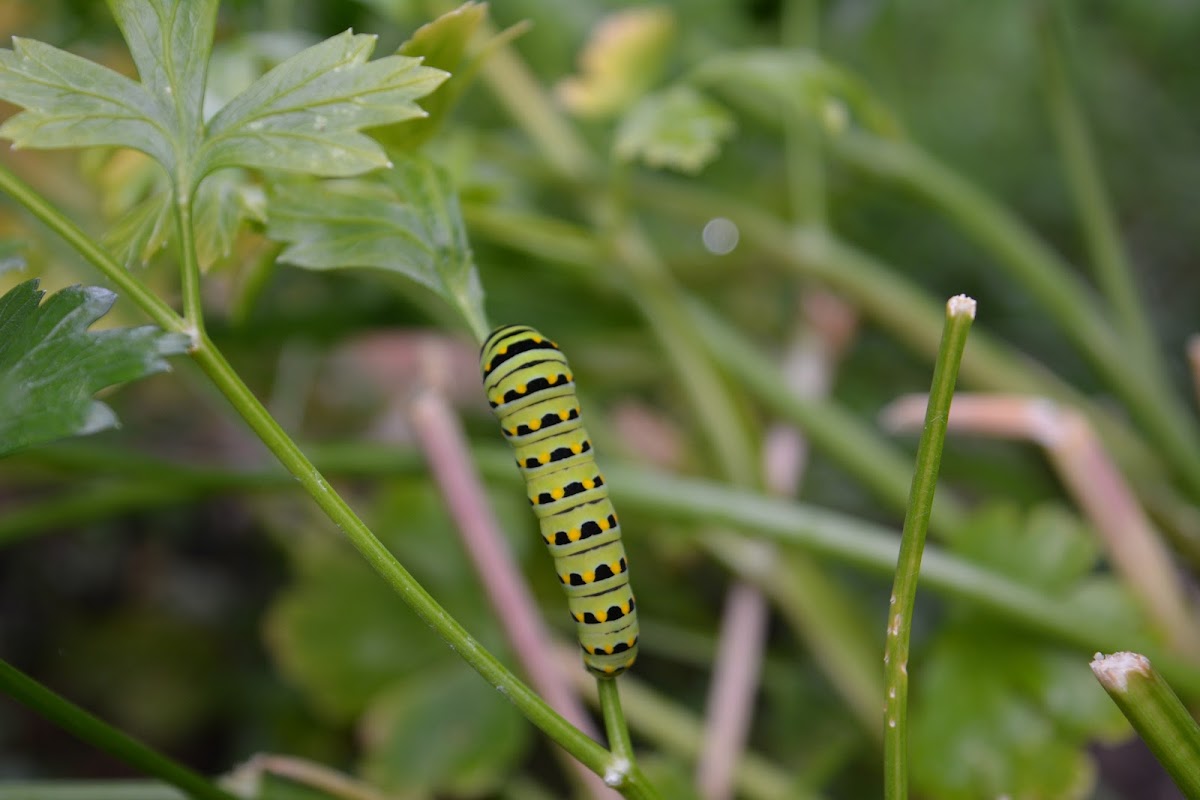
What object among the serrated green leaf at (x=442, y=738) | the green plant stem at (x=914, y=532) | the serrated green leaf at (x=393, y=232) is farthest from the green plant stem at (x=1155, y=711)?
the serrated green leaf at (x=442, y=738)

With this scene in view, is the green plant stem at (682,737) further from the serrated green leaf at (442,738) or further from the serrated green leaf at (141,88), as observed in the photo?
the serrated green leaf at (141,88)

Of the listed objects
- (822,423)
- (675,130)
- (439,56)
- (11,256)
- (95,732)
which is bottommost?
(95,732)

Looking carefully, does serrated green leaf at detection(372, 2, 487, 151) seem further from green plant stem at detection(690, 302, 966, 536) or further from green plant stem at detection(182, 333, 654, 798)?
green plant stem at detection(690, 302, 966, 536)

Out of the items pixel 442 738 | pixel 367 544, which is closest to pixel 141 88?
pixel 367 544

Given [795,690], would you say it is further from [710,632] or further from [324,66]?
[324,66]

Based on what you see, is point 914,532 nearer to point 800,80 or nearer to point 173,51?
point 173,51
